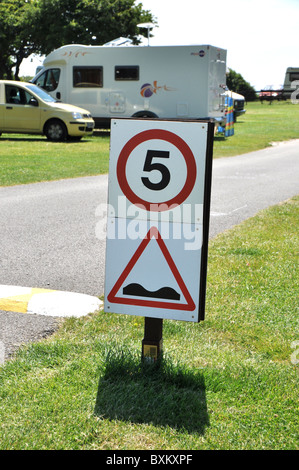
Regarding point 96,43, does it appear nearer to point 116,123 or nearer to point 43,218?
point 43,218

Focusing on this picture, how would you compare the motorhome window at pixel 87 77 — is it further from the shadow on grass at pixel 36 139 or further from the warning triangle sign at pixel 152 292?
the warning triangle sign at pixel 152 292

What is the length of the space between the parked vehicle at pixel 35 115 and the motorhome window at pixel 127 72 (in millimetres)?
3710

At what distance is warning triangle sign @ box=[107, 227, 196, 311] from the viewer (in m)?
3.27

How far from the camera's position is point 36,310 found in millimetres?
4590

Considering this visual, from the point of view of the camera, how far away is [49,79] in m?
25.2

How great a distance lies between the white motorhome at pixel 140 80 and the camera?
74.3 feet

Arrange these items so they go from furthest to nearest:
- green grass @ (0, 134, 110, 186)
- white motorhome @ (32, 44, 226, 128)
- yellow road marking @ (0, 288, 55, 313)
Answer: white motorhome @ (32, 44, 226, 128), green grass @ (0, 134, 110, 186), yellow road marking @ (0, 288, 55, 313)

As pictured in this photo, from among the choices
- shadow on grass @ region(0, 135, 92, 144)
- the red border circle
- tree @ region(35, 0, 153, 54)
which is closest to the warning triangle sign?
the red border circle

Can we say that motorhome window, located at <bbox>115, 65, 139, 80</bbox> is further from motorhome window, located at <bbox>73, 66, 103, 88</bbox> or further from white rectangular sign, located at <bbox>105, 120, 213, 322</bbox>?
white rectangular sign, located at <bbox>105, 120, 213, 322</bbox>

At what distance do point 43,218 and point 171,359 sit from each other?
5.32 metres

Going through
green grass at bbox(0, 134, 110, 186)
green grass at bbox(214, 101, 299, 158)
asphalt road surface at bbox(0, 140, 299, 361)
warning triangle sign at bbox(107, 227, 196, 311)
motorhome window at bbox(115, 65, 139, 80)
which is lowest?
green grass at bbox(214, 101, 299, 158)

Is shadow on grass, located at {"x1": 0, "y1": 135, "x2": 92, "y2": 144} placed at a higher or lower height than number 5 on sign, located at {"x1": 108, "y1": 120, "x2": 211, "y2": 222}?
lower

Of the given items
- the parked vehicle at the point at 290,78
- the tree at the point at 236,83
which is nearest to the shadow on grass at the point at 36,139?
the parked vehicle at the point at 290,78

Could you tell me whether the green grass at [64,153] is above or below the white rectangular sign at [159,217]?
below
